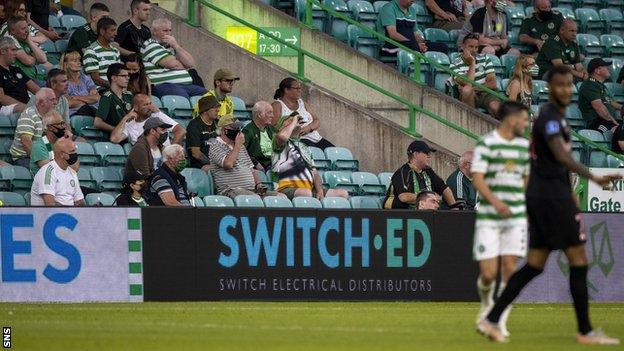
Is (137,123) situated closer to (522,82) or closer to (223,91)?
(223,91)

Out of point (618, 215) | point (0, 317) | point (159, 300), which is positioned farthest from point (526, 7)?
point (0, 317)

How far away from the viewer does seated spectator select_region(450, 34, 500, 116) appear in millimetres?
21641

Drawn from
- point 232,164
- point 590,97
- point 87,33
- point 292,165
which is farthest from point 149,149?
point 590,97

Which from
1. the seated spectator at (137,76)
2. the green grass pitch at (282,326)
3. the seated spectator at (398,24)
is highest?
the seated spectator at (398,24)

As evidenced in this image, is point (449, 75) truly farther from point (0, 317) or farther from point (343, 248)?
point (0, 317)

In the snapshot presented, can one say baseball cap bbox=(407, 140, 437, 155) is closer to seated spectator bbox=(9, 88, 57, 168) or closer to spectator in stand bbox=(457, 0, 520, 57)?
seated spectator bbox=(9, 88, 57, 168)

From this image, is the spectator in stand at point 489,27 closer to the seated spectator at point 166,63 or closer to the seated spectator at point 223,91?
the seated spectator at point 166,63

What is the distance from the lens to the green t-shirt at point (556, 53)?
23109 mm

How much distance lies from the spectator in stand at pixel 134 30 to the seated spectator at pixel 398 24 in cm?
395

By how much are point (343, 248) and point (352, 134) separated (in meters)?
4.02

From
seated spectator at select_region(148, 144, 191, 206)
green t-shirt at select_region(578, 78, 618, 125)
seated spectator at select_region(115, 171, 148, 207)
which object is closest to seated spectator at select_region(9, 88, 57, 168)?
seated spectator at select_region(115, 171, 148, 207)

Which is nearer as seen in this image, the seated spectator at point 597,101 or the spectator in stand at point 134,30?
the spectator in stand at point 134,30

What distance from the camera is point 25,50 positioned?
61.6 ft

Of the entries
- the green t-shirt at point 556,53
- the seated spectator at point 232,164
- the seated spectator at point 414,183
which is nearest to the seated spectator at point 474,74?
the green t-shirt at point 556,53
